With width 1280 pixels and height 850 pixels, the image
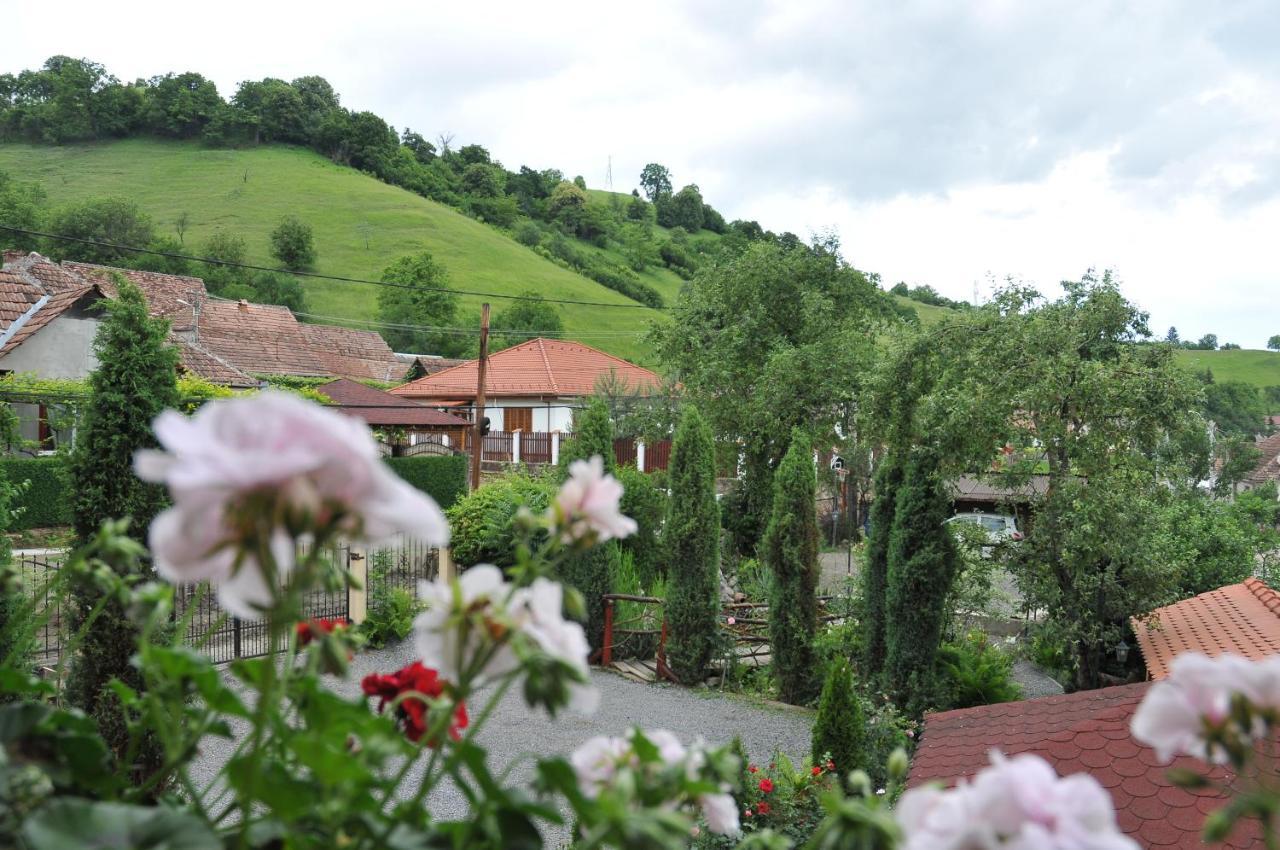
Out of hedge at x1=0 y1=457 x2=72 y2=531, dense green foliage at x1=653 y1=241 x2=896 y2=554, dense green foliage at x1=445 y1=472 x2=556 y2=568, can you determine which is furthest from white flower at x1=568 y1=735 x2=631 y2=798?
dense green foliage at x1=653 y1=241 x2=896 y2=554

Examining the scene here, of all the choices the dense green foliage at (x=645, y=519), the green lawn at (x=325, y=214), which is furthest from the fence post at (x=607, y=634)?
the green lawn at (x=325, y=214)

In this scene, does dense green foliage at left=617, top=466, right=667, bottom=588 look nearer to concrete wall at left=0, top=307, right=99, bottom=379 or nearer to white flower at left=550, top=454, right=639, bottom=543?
concrete wall at left=0, top=307, right=99, bottom=379

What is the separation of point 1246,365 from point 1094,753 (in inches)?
3278

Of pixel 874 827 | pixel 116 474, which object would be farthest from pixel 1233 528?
pixel 874 827

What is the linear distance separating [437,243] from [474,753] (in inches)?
2291

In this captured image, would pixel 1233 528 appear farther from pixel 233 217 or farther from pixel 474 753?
pixel 233 217

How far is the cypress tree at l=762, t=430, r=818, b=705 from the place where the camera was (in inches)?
401

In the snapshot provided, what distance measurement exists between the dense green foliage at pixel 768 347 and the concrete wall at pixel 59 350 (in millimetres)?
11069

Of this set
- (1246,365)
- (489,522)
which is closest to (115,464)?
(489,522)

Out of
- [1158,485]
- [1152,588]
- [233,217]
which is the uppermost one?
[233,217]

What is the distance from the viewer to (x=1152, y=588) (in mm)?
8414

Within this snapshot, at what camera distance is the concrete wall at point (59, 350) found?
14.7 m

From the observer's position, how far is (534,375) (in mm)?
26625

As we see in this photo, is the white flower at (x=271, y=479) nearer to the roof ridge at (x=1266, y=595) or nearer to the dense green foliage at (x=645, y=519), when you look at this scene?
the roof ridge at (x=1266, y=595)
